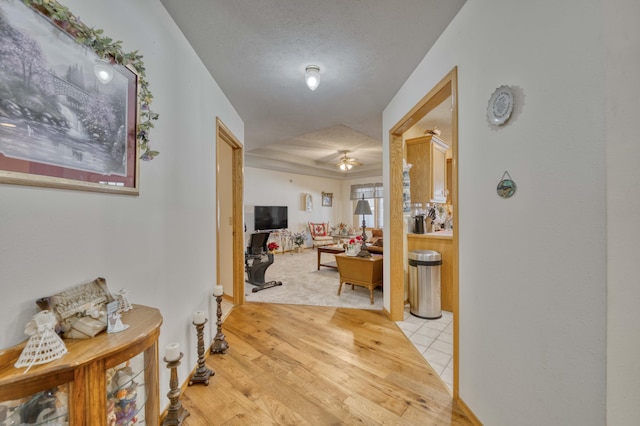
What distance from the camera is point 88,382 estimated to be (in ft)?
2.24

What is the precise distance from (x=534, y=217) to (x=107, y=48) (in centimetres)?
190

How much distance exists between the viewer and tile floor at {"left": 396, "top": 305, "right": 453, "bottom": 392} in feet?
6.58

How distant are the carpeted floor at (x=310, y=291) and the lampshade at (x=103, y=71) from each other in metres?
3.10

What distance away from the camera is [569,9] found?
Answer: 880 millimetres

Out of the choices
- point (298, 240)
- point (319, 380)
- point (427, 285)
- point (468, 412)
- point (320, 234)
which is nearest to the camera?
point (468, 412)

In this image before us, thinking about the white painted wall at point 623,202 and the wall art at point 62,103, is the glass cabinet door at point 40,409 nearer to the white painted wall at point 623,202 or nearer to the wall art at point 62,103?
the wall art at point 62,103

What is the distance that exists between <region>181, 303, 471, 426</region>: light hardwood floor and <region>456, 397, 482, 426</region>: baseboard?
0.11 ft

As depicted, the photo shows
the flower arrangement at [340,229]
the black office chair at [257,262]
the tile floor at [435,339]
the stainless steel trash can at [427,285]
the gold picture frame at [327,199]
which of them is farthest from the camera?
the gold picture frame at [327,199]

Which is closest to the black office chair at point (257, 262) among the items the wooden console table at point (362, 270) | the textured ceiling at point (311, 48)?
the wooden console table at point (362, 270)

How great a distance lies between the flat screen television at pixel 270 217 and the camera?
705 centimetres

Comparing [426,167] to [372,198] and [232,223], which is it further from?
[372,198]

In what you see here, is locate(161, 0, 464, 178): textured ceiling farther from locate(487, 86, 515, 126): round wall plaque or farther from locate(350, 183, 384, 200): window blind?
locate(350, 183, 384, 200): window blind

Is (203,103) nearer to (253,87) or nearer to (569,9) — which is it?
(253,87)

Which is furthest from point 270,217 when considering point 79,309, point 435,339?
point 79,309
